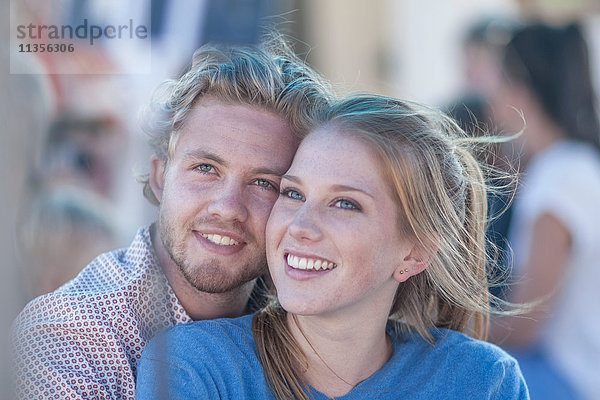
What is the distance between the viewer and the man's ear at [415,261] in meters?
1.67

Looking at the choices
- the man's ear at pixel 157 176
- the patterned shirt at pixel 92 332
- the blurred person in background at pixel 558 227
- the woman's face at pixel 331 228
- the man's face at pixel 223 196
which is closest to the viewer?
the patterned shirt at pixel 92 332

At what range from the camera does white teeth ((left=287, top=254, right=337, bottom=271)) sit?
1.52m

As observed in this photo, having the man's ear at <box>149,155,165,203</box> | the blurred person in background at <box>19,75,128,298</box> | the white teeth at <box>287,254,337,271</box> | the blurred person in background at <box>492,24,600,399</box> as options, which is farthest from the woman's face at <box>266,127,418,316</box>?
the blurred person in background at <box>492,24,600,399</box>

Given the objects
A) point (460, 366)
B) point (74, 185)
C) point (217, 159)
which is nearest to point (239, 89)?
point (217, 159)

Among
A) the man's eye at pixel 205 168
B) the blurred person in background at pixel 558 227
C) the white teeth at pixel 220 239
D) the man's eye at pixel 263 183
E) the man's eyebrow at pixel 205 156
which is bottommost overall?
the blurred person in background at pixel 558 227

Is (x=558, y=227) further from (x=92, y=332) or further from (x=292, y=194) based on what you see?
(x=92, y=332)

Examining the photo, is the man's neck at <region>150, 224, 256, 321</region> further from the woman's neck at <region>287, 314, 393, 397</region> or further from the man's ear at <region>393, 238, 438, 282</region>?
the man's ear at <region>393, 238, 438, 282</region>

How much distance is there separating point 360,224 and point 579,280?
180 centimetres

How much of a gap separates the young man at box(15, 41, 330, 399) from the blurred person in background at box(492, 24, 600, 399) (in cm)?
144

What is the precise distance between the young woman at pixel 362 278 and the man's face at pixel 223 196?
7 centimetres

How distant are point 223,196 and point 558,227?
1.82 metres

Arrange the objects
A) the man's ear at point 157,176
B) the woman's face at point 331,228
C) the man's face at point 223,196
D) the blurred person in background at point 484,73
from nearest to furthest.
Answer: the woman's face at point 331,228 < the man's face at point 223,196 < the man's ear at point 157,176 < the blurred person in background at point 484,73

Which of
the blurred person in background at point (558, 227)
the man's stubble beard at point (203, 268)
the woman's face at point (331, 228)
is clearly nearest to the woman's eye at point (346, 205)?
the woman's face at point (331, 228)

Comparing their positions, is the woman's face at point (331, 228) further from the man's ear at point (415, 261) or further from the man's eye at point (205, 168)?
the man's eye at point (205, 168)
